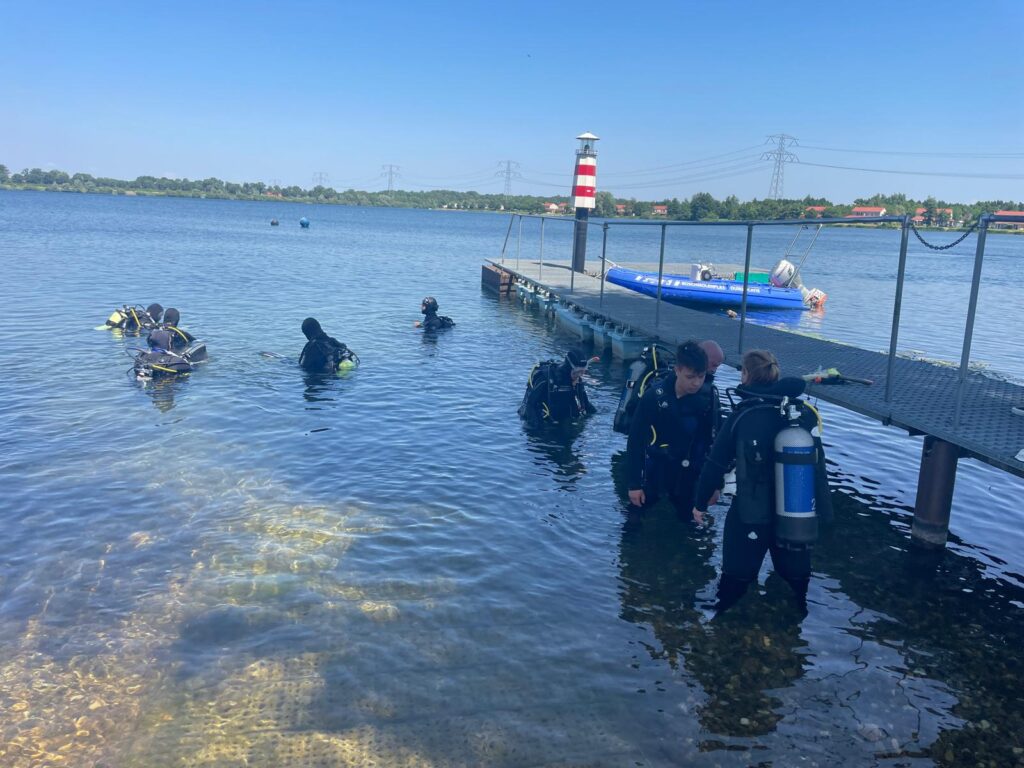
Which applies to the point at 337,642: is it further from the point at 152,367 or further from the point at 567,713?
the point at 152,367

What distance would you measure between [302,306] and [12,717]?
870 inches

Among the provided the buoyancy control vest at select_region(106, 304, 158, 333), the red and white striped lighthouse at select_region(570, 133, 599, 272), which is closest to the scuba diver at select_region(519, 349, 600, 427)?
the buoyancy control vest at select_region(106, 304, 158, 333)

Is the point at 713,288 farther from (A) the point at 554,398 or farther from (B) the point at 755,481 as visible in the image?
(B) the point at 755,481

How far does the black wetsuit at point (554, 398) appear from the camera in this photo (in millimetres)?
11469

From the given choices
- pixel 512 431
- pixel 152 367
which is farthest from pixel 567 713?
pixel 152 367

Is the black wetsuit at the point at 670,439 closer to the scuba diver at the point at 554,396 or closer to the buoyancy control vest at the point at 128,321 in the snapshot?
the scuba diver at the point at 554,396

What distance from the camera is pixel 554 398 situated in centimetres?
1162

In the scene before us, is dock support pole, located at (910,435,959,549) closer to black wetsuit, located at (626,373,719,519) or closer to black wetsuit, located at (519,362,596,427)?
black wetsuit, located at (626,373,719,519)

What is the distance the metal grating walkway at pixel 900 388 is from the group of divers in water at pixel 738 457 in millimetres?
2059

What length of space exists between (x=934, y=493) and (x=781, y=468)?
3562 millimetres

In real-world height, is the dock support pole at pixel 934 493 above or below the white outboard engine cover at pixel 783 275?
below

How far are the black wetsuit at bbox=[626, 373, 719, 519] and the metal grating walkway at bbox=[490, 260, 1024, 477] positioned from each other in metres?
2.51

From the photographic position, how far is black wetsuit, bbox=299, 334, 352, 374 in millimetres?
15227

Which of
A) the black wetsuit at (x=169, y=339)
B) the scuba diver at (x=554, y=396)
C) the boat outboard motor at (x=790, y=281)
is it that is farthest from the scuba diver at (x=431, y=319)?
the boat outboard motor at (x=790, y=281)
